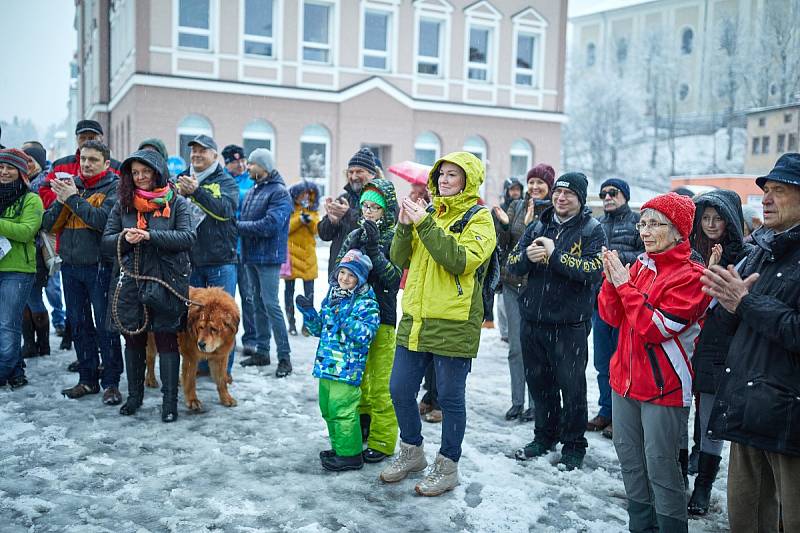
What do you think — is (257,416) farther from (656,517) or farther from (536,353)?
(656,517)

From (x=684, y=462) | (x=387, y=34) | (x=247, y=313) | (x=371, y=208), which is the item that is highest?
(x=387, y=34)

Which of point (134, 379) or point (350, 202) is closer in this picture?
point (134, 379)

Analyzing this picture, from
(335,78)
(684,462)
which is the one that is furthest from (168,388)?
(335,78)

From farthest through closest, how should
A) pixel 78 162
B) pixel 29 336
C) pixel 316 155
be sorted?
1. pixel 316 155
2. pixel 29 336
3. pixel 78 162

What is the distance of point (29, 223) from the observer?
19.6 feet

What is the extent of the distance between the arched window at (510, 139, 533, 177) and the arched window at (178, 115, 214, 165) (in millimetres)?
12743

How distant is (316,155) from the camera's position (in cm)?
2466

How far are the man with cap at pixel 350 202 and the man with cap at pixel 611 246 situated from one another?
2062 mm

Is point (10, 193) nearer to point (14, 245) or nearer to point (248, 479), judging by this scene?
point (14, 245)

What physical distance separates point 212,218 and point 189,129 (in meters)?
17.0

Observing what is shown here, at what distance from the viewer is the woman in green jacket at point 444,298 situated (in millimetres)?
4105

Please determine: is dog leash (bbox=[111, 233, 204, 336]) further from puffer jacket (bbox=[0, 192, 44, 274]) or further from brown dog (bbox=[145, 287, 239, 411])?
puffer jacket (bbox=[0, 192, 44, 274])

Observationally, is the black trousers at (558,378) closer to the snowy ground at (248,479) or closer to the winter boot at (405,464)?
the snowy ground at (248,479)

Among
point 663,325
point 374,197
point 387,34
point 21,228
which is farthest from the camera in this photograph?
point 387,34
